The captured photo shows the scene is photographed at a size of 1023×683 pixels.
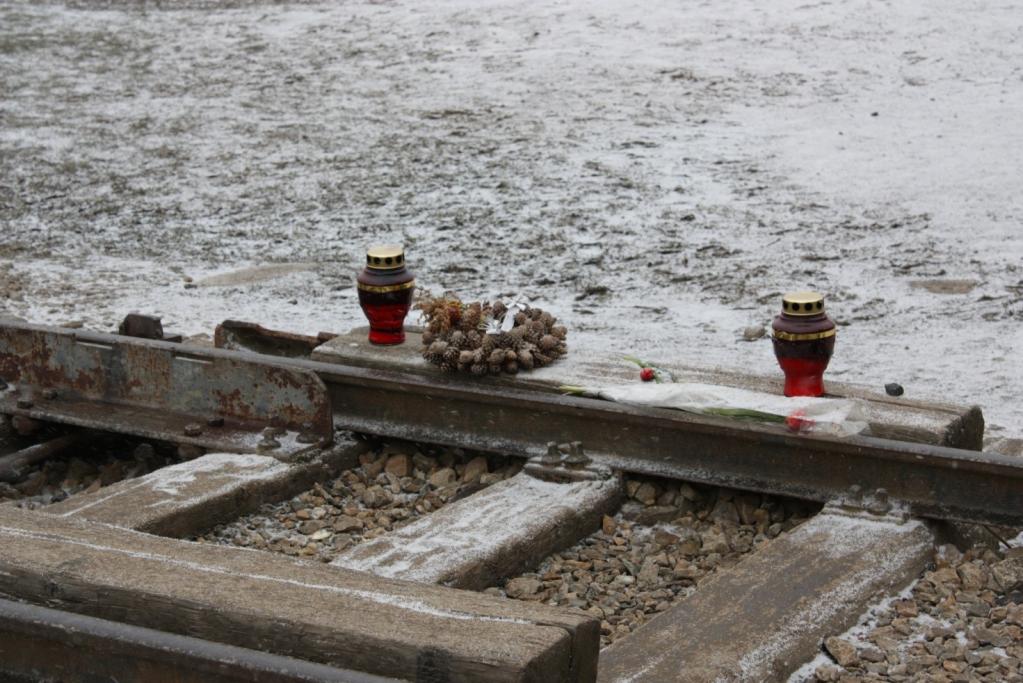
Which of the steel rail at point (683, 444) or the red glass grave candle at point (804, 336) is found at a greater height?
the red glass grave candle at point (804, 336)

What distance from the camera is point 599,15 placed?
45.8 ft

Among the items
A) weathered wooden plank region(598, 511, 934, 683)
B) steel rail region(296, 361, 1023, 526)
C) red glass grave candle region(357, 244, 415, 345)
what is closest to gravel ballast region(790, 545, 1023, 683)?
weathered wooden plank region(598, 511, 934, 683)

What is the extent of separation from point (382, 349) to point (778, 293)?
2970 millimetres

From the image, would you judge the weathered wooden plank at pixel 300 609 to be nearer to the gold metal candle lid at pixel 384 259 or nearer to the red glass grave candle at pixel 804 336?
the red glass grave candle at pixel 804 336

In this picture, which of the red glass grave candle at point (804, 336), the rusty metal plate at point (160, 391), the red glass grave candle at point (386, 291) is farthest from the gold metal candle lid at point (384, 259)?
the red glass grave candle at point (804, 336)

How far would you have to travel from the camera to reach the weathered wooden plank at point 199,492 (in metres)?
4.55

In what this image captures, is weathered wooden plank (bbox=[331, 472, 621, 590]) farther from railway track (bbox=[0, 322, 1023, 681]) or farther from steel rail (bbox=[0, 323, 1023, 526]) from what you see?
steel rail (bbox=[0, 323, 1023, 526])

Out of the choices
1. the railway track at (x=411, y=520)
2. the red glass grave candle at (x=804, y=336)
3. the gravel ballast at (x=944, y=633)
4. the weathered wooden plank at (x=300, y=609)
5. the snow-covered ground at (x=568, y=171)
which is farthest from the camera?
the snow-covered ground at (x=568, y=171)

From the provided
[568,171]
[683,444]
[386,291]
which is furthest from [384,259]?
[568,171]

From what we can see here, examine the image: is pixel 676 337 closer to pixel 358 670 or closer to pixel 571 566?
pixel 571 566

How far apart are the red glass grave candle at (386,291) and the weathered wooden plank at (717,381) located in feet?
0.20

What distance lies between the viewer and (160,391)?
5.70m

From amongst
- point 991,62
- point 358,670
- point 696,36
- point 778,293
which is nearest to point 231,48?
point 696,36

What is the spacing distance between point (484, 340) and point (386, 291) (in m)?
0.40
